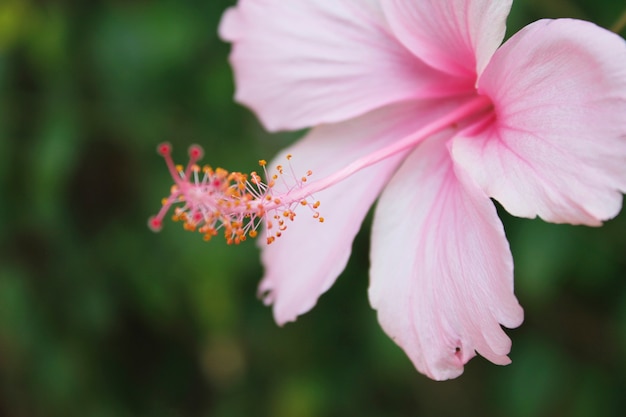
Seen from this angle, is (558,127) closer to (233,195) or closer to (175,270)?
(233,195)

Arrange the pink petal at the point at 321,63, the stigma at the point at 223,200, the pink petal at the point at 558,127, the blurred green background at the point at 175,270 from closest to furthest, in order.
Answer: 1. the pink petal at the point at 558,127
2. the stigma at the point at 223,200
3. the pink petal at the point at 321,63
4. the blurred green background at the point at 175,270

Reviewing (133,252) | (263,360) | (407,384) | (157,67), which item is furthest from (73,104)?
(407,384)

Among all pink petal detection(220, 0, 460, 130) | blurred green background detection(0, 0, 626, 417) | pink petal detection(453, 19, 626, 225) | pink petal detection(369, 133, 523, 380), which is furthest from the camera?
blurred green background detection(0, 0, 626, 417)

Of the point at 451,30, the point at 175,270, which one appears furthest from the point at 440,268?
the point at 175,270

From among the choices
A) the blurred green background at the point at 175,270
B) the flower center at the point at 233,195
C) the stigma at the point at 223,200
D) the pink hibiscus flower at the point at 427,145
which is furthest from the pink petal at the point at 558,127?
the blurred green background at the point at 175,270

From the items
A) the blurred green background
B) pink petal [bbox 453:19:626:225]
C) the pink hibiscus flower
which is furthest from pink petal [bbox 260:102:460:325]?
the blurred green background

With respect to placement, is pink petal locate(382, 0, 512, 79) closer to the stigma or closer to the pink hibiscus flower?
the pink hibiscus flower

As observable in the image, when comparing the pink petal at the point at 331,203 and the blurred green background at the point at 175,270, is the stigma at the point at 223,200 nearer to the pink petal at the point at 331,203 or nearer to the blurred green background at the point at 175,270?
the pink petal at the point at 331,203

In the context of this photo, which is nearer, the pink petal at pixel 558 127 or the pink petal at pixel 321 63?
the pink petal at pixel 558 127
